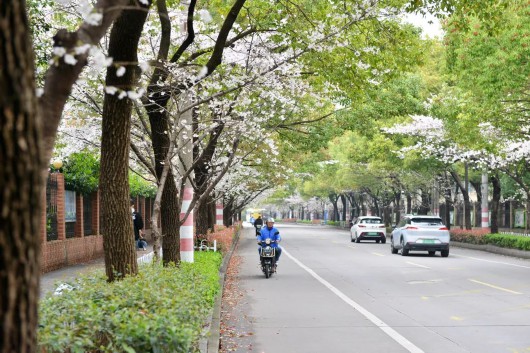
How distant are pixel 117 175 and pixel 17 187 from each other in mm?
6048

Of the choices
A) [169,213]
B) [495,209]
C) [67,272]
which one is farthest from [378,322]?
[495,209]

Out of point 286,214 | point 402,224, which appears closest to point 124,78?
point 402,224

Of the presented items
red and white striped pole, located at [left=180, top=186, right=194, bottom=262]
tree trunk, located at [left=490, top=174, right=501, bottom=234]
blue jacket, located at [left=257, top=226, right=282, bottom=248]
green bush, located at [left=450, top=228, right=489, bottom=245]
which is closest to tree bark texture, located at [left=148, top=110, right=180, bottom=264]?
red and white striped pole, located at [left=180, top=186, right=194, bottom=262]

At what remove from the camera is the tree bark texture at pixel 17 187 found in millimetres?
2510

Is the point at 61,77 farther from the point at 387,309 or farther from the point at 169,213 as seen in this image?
the point at 387,309

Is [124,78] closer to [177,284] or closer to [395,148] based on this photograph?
[177,284]

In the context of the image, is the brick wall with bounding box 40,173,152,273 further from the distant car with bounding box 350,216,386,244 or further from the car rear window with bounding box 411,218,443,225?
the distant car with bounding box 350,216,386,244

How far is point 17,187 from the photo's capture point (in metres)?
2.55

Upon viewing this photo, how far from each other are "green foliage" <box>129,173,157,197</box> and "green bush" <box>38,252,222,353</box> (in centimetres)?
2383

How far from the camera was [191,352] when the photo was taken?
6.32m

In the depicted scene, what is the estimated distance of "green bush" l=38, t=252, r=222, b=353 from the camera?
4934 mm

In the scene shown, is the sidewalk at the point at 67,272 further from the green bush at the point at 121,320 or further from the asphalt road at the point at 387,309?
the green bush at the point at 121,320

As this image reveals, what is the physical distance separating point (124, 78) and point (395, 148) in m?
33.2

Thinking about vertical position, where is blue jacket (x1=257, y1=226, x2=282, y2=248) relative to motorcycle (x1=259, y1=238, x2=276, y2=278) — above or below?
above
